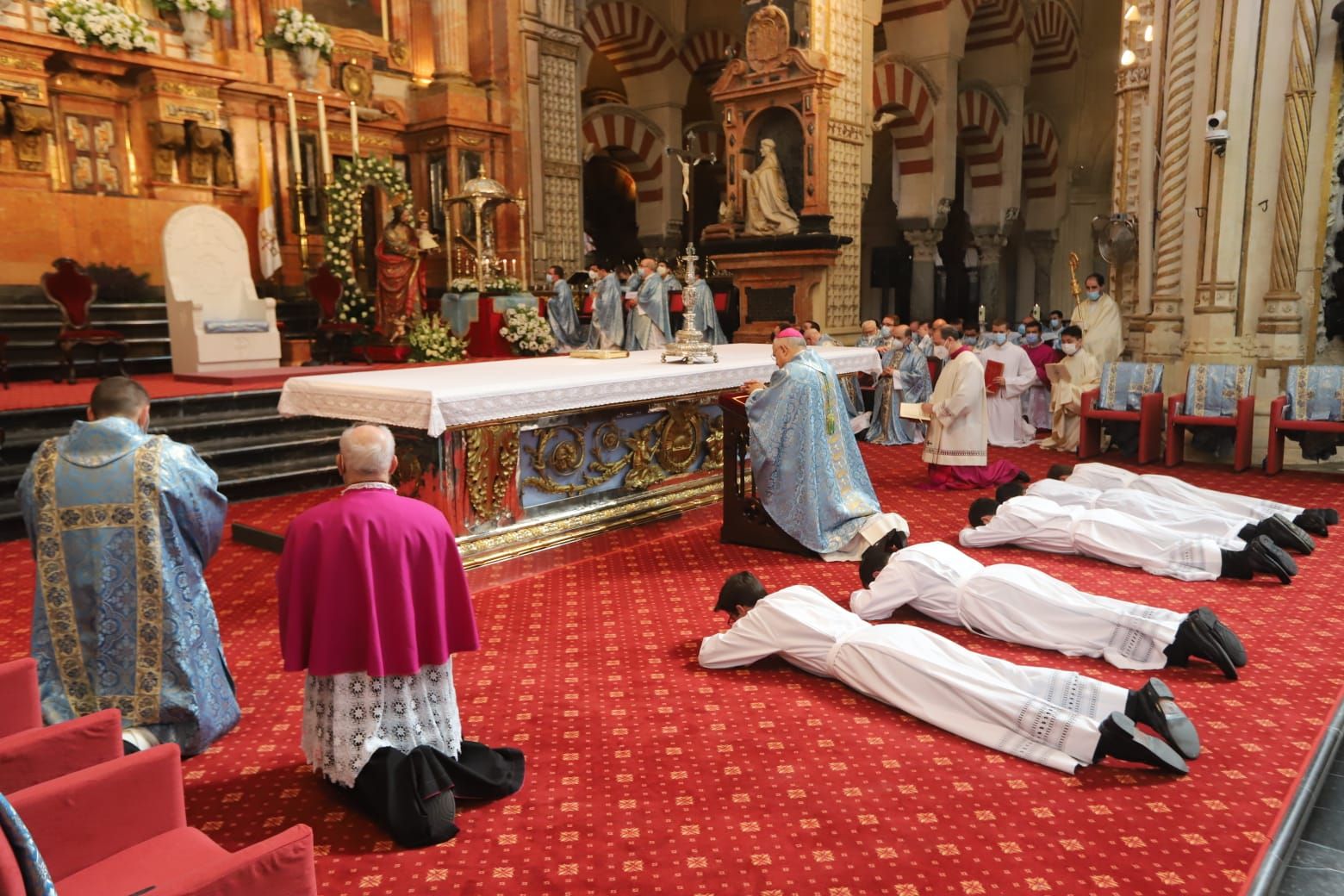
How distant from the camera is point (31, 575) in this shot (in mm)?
5523

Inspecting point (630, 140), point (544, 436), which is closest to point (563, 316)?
point (630, 140)

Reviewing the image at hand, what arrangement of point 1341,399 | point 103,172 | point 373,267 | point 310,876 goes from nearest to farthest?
1. point 310,876
2. point 1341,399
3. point 103,172
4. point 373,267

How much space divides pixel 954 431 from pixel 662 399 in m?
2.54

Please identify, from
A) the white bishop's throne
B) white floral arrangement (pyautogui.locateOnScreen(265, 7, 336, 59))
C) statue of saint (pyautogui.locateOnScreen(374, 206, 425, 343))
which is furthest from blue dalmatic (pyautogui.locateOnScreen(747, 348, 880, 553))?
white floral arrangement (pyautogui.locateOnScreen(265, 7, 336, 59))

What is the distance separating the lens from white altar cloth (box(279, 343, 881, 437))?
5.15 m

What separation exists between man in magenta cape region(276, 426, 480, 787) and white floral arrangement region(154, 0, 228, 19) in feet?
34.2

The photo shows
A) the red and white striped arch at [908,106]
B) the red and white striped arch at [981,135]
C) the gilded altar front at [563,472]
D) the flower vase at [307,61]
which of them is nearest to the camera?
the gilded altar front at [563,472]

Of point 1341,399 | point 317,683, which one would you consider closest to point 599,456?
point 317,683

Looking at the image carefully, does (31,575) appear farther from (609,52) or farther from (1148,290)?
(609,52)

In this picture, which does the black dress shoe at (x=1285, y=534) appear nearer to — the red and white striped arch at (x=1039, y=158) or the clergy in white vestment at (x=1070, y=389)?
the clergy in white vestment at (x=1070, y=389)

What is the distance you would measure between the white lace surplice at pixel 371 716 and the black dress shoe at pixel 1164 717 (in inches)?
88.1

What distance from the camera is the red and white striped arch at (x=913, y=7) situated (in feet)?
49.4

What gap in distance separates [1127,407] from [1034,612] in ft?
17.8

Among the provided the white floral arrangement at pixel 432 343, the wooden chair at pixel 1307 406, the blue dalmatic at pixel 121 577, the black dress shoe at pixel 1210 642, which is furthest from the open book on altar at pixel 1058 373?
the blue dalmatic at pixel 121 577
